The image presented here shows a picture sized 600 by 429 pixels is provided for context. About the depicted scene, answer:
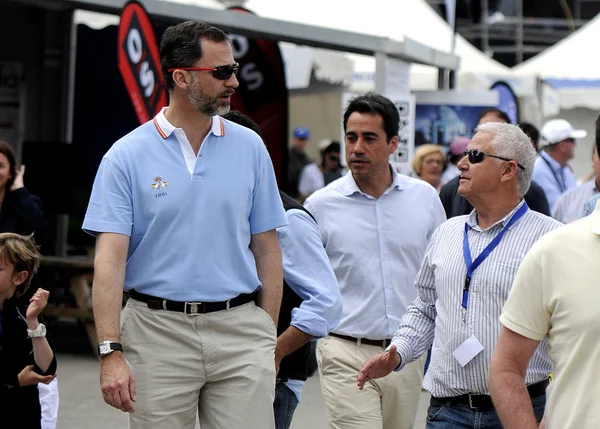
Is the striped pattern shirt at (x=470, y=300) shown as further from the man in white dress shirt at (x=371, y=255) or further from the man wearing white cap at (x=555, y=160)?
the man wearing white cap at (x=555, y=160)

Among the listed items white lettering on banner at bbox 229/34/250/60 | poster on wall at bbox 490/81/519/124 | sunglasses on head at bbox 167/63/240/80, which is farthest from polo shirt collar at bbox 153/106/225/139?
poster on wall at bbox 490/81/519/124

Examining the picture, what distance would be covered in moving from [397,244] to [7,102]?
26.2 feet

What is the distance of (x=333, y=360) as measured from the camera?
18.9ft

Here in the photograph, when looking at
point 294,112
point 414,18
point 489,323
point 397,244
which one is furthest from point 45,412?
point 294,112

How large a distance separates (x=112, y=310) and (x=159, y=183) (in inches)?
18.6

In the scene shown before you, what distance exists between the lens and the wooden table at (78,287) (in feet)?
36.4

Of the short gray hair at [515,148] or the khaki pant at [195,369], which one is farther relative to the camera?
the short gray hair at [515,148]

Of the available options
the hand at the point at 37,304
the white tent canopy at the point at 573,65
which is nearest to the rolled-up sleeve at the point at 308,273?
the hand at the point at 37,304

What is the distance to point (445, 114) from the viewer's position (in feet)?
44.5

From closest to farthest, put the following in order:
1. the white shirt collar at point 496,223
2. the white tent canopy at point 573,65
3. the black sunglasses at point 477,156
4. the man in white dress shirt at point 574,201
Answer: the white shirt collar at point 496,223 < the black sunglasses at point 477,156 < the man in white dress shirt at point 574,201 < the white tent canopy at point 573,65

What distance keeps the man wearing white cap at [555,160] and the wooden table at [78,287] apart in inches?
166

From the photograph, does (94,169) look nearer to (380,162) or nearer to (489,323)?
(380,162)

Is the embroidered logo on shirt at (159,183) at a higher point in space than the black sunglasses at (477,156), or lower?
lower

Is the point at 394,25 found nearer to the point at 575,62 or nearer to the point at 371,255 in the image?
the point at 575,62
